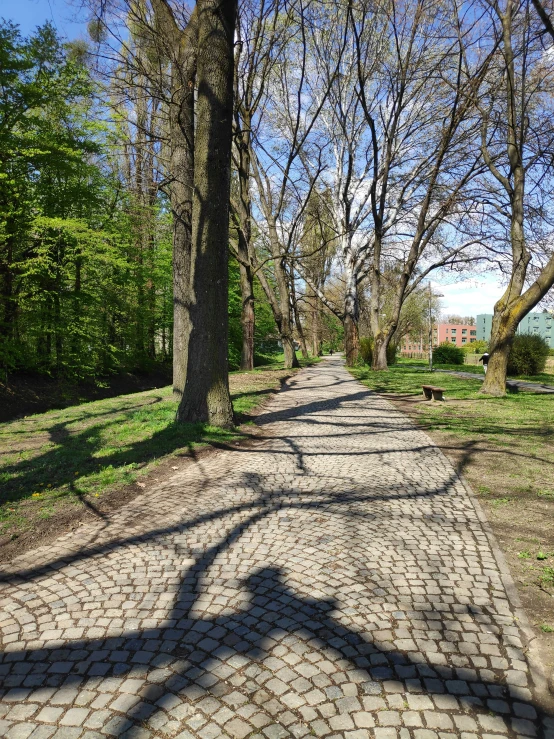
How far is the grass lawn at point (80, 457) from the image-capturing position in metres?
4.64

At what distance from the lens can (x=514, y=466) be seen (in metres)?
6.56

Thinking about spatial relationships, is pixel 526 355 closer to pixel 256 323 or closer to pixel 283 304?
pixel 283 304

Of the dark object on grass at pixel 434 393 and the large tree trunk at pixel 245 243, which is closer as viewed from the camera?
the dark object on grass at pixel 434 393

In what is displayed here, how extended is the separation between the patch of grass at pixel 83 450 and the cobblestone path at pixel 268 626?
737 mm

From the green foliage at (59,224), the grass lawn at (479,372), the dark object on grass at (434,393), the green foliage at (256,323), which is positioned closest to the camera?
the dark object on grass at (434,393)

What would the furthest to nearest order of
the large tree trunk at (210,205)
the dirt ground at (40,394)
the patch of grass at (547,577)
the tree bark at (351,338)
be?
the tree bark at (351,338) → the dirt ground at (40,394) → the large tree trunk at (210,205) → the patch of grass at (547,577)

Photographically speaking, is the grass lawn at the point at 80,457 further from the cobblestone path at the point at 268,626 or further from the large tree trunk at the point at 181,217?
the large tree trunk at the point at 181,217

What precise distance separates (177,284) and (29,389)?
9.65 metres

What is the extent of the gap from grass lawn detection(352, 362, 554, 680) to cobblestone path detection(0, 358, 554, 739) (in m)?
0.21

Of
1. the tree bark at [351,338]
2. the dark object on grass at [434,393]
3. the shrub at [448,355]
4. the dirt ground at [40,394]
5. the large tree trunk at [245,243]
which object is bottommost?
the dirt ground at [40,394]

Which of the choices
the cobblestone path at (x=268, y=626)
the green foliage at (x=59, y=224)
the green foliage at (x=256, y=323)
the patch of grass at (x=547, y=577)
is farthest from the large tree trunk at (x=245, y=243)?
the patch of grass at (x=547, y=577)

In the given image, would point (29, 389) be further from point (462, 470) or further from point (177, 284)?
point (462, 470)

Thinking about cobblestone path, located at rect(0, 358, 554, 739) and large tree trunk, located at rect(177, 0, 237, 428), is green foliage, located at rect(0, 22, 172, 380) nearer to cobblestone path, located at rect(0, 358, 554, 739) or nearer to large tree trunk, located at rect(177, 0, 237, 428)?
large tree trunk, located at rect(177, 0, 237, 428)

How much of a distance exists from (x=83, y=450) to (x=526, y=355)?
23746mm
